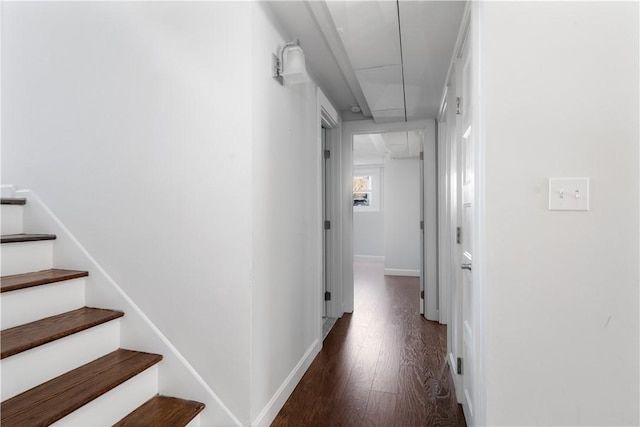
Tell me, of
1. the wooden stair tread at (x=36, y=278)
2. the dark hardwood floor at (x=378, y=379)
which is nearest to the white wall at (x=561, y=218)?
the dark hardwood floor at (x=378, y=379)

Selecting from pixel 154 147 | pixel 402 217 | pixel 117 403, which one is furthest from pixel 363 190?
pixel 117 403

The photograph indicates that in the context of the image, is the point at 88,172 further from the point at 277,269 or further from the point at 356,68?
the point at 356,68

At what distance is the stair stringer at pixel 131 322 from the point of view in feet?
5.03

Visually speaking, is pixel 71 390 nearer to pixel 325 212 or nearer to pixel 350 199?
pixel 325 212

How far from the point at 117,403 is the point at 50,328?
1.48ft

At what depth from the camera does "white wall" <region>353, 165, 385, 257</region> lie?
7297 millimetres

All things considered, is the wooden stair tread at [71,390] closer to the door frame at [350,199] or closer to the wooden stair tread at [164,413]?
the wooden stair tread at [164,413]

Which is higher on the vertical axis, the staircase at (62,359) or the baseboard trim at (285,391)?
the staircase at (62,359)

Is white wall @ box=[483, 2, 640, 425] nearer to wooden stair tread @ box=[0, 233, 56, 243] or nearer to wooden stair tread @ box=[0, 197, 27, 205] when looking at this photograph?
wooden stair tread @ box=[0, 233, 56, 243]

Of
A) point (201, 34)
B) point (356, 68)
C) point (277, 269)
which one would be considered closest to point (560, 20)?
point (356, 68)

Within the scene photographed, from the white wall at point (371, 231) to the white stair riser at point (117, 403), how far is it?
604 centimetres

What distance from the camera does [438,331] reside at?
3025 millimetres

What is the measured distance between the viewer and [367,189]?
7512 millimetres

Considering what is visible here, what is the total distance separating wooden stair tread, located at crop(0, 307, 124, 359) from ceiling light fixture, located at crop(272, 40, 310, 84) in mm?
1585
